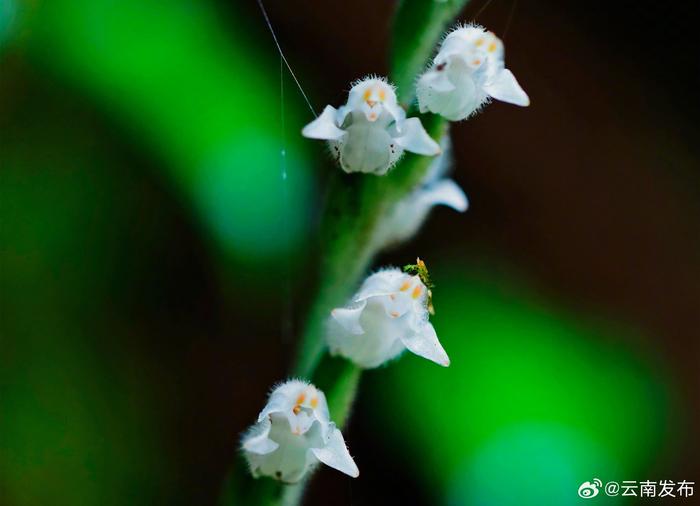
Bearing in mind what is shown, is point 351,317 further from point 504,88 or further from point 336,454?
point 504,88

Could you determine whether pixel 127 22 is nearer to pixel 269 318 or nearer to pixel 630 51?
pixel 269 318

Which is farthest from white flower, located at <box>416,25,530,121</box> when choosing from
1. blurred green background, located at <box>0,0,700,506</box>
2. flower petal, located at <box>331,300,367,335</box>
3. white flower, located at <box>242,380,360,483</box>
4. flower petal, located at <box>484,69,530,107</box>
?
blurred green background, located at <box>0,0,700,506</box>

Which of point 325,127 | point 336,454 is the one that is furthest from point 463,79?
point 336,454

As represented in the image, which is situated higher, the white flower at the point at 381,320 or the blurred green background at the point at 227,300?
the blurred green background at the point at 227,300

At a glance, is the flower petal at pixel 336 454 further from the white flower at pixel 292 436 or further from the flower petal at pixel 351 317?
the flower petal at pixel 351 317

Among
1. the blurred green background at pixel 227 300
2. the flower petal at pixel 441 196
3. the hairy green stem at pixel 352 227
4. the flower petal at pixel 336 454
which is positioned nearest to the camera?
the flower petal at pixel 336 454

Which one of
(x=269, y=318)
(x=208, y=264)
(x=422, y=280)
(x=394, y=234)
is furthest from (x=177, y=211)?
(x=422, y=280)

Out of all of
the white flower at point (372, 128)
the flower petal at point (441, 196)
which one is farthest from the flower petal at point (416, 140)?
the flower petal at point (441, 196)
